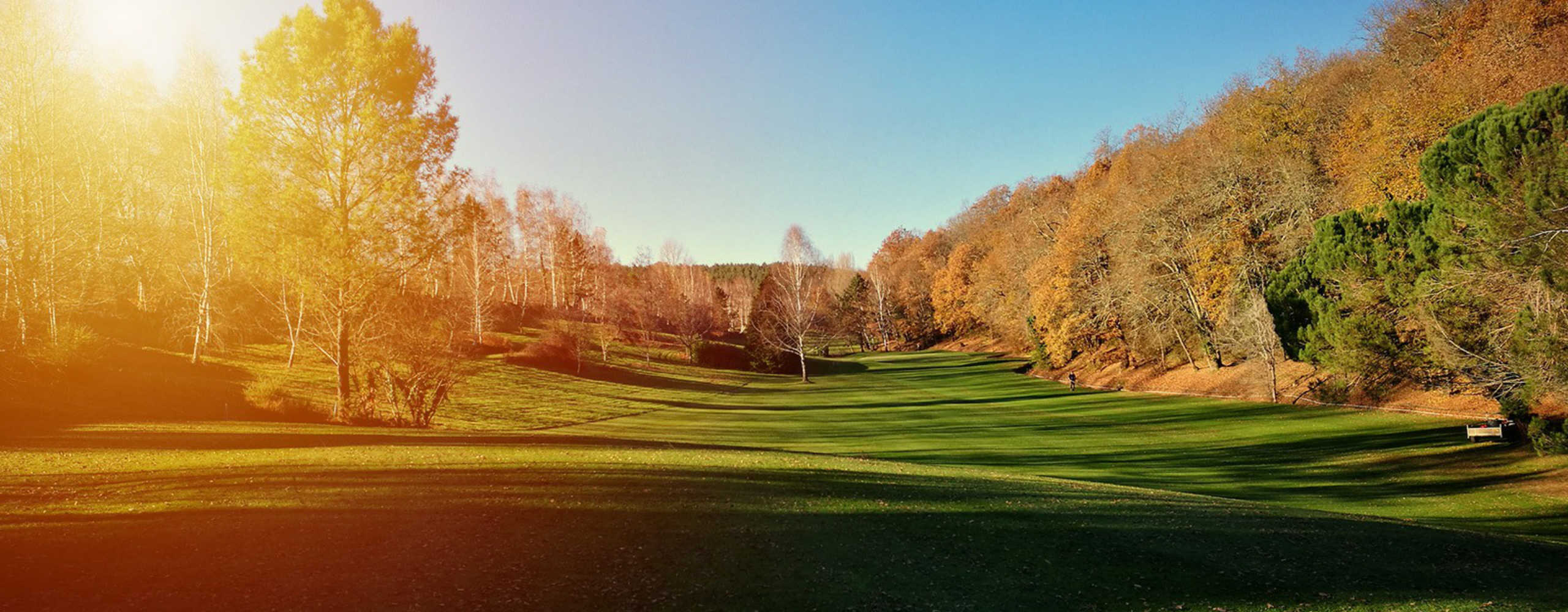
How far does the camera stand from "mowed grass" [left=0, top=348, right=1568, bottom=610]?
6.20 meters

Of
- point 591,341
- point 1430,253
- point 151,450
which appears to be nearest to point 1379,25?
point 1430,253

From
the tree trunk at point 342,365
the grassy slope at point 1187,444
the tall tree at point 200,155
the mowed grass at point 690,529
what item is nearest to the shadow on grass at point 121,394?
the mowed grass at point 690,529

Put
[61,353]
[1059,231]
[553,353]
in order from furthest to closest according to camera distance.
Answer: [1059,231], [553,353], [61,353]

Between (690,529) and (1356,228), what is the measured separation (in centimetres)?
2696

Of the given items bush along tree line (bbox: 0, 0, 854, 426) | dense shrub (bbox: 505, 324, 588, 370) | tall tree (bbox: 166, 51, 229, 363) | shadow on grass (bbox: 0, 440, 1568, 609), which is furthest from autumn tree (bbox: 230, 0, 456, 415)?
dense shrub (bbox: 505, 324, 588, 370)

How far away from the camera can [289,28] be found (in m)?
17.2

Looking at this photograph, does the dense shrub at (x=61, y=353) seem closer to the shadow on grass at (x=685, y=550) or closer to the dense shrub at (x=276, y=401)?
the dense shrub at (x=276, y=401)

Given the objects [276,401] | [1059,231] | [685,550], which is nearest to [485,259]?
[276,401]

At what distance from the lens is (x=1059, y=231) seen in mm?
47750

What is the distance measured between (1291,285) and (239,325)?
52713 mm

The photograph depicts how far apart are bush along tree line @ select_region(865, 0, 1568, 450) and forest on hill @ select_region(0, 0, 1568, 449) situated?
0.11 meters

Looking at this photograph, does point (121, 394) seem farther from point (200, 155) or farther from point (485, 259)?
point (485, 259)

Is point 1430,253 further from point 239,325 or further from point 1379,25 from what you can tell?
point 239,325

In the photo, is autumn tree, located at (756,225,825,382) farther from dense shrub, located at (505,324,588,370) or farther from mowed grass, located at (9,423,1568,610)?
mowed grass, located at (9,423,1568,610)
